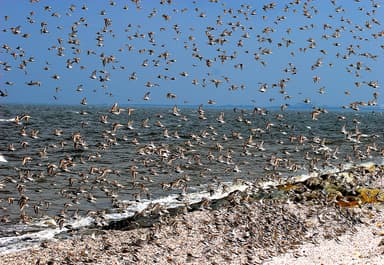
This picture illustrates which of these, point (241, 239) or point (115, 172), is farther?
point (115, 172)

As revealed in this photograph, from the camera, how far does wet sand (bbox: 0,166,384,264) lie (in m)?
19.7

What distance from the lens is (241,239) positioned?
21531 mm

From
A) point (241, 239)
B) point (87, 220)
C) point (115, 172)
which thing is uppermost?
point (241, 239)

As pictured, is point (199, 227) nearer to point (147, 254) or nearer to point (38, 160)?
point (147, 254)

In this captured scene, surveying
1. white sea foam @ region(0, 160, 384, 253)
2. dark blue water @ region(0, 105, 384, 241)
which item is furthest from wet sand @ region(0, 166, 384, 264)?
dark blue water @ region(0, 105, 384, 241)

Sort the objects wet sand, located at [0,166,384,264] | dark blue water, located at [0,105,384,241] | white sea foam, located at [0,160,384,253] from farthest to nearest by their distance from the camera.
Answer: dark blue water, located at [0,105,384,241] < white sea foam, located at [0,160,384,253] < wet sand, located at [0,166,384,264]

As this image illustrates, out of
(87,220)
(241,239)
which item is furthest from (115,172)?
(241,239)

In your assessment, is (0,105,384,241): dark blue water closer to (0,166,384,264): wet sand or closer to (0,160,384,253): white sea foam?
(0,160,384,253): white sea foam

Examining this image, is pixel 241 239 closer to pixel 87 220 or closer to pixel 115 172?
pixel 87 220

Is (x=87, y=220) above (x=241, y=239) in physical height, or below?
below

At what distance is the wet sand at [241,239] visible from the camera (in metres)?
19.7

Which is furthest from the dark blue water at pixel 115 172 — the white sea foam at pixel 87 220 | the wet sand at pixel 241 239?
the wet sand at pixel 241 239

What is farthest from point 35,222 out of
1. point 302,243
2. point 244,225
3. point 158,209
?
point 302,243

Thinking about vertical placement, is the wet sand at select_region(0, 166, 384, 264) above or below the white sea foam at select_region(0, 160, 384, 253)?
above
